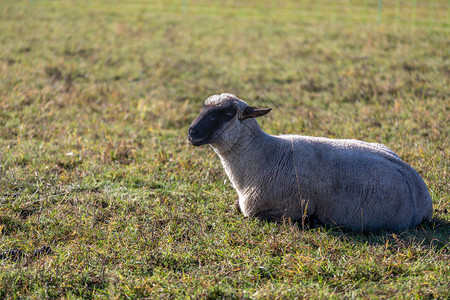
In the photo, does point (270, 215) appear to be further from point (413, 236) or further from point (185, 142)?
point (185, 142)

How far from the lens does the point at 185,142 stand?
27.8 feet

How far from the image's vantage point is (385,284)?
425 cm

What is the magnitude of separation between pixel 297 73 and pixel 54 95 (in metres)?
6.43

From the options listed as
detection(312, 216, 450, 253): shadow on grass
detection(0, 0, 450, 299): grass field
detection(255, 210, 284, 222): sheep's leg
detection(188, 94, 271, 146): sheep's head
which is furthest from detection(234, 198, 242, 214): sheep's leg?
detection(312, 216, 450, 253): shadow on grass

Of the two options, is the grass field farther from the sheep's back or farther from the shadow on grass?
the sheep's back

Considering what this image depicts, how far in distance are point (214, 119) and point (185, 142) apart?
9.63 ft

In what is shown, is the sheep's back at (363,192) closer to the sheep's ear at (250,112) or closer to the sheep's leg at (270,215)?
the sheep's leg at (270,215)

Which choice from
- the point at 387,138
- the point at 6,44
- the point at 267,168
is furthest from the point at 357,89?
the point at 6,44

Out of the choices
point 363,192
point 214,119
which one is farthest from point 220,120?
point 363,192

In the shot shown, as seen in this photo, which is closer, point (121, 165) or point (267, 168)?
point (267, 168)

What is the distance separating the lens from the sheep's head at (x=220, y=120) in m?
5.52

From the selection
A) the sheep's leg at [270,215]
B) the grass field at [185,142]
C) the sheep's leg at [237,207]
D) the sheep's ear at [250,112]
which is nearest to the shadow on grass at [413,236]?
the grass field at [185,142]

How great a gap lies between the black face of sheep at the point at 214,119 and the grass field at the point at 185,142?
1.00 meters

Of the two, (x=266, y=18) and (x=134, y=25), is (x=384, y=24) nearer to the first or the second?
(x=266, y=18)
